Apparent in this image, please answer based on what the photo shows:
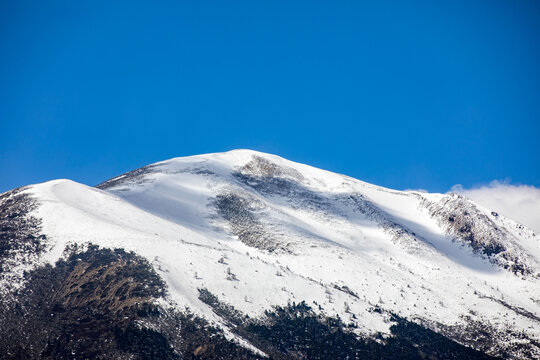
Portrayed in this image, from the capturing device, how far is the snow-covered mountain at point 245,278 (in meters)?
32.9

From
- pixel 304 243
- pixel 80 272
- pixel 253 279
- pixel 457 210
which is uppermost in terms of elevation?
pixel 457 210

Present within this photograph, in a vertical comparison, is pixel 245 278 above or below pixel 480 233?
below

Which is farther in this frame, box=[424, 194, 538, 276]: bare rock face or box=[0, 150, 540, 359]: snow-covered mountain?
box=[424, 194, 538, 276]: bare rock face

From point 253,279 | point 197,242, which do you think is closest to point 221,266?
point 253,279

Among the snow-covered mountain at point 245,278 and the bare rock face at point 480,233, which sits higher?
the bare rock face at point 480,233

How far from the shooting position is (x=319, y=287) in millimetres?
47156

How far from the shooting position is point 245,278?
45.3m

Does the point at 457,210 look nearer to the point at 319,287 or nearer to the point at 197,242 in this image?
the point at 319,287

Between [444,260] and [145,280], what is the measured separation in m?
51.3

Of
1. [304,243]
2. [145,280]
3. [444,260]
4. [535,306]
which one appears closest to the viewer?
[145,280]

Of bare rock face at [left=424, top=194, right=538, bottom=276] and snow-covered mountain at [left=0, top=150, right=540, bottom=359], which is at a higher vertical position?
bare rock face at [left=424, top=194, right=538, bottom=276]

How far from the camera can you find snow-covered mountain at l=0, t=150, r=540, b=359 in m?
32.9

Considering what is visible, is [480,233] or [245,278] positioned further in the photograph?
[480,233]

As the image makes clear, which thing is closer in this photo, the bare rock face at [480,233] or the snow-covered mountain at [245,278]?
the snow-covered mountain at [245,278]
